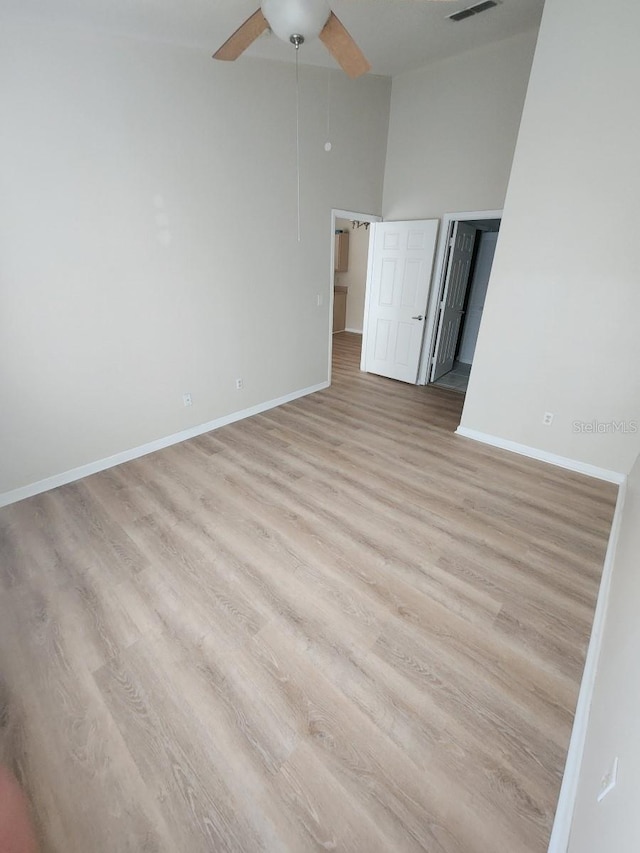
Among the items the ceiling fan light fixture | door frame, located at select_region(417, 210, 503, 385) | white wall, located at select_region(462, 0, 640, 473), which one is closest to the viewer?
the ceiling fan light fixture

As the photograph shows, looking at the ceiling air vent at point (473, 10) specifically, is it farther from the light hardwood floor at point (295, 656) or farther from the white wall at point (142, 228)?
the light hardwood floor at point (295, 656)

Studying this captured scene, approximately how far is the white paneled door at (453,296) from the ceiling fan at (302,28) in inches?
112

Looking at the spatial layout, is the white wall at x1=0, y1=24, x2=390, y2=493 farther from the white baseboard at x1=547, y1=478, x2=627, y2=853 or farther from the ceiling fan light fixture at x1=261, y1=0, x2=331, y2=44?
the white baseboard at x1=547, y1=478, x2=627, y2=853

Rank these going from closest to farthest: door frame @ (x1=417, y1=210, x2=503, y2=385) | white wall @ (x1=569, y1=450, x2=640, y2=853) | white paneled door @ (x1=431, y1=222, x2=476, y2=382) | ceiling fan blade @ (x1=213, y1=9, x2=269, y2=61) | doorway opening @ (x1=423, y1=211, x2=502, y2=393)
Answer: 1. white wall @ (x1=569, y1=450, x2=640, y2=853)
2. ceiling fan blade @ (x1=213, y1=9, x2=269, y2=61)
3. door frame @ (x1=417, y1=210, x2=503, y2=385)
4. doorway opening @ (x1=423, y1=211, x2=502, y2=393)
5. white paneled door @ (x1=431, y1=222, x2=476, y2=382)

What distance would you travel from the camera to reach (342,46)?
186 centimetres

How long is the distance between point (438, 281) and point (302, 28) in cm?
324

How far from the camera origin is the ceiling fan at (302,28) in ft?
5.34

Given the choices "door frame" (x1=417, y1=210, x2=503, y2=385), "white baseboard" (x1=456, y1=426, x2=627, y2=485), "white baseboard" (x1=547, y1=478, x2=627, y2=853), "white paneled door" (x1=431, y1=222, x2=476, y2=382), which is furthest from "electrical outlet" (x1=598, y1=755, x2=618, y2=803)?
"white paneled door" (x1=431, y1=222, x2=476, y2=382)

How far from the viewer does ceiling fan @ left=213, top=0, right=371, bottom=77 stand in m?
1.63

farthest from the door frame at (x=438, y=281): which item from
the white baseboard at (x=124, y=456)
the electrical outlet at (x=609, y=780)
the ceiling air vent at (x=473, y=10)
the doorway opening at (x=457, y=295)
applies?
the electrical outlet at (x=609, y=780)

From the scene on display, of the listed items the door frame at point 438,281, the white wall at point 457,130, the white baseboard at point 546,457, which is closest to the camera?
the white baseboard at point 546,457

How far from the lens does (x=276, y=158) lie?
10.9 feet

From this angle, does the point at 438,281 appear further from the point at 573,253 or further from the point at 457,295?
the point at 573,253

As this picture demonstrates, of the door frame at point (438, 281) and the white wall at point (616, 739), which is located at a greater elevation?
the door frame at point (438, 281)
